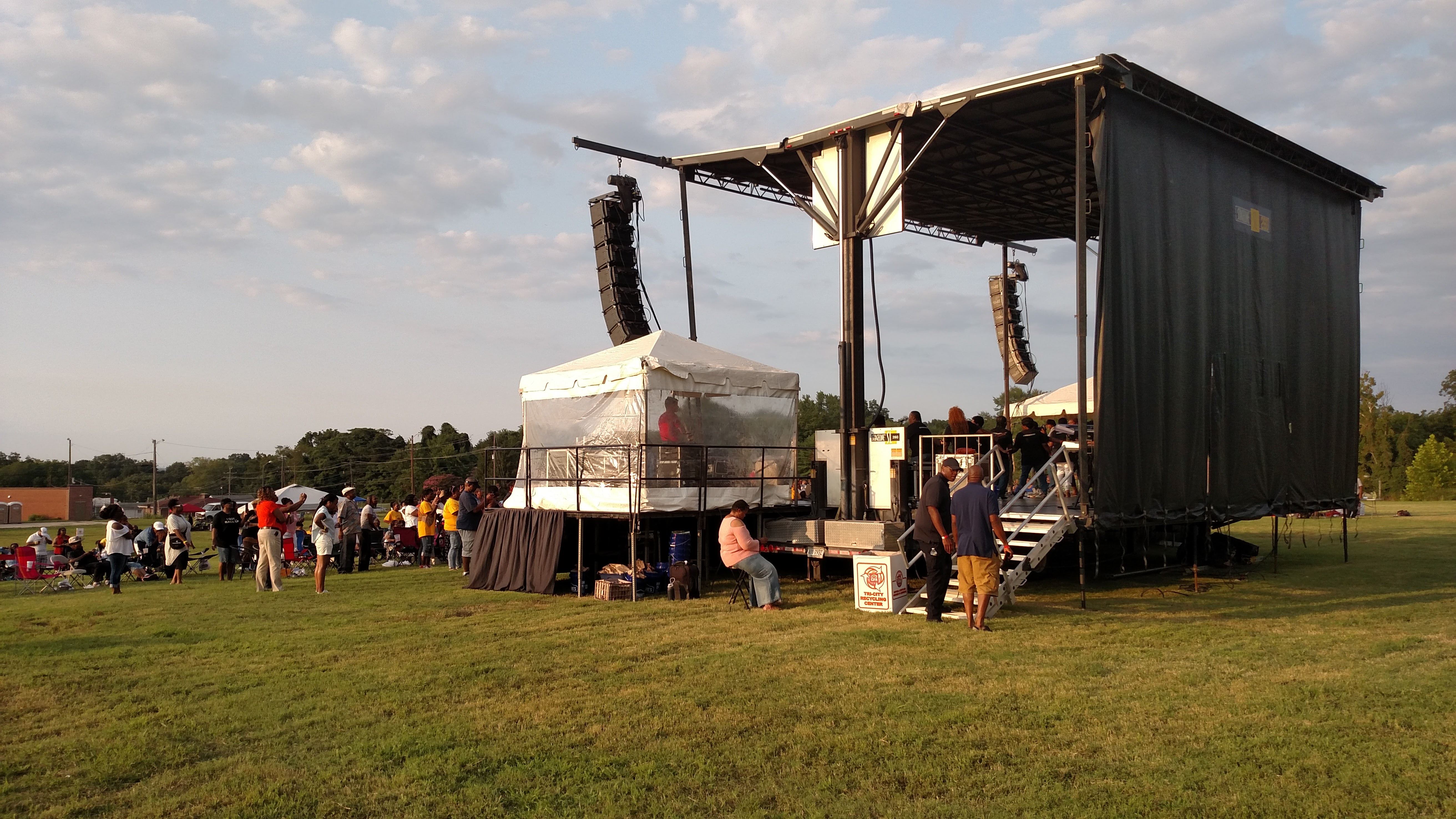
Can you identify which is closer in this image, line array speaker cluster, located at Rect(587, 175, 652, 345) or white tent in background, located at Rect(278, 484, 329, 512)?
line array speaker cluster, located at Rect(587, 175, 652, 345)

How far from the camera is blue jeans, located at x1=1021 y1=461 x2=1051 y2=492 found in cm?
1409

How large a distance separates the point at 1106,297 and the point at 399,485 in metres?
57.7

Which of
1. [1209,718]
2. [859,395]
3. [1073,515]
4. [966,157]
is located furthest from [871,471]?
[1209,718]

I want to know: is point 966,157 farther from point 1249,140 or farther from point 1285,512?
point 1285,512

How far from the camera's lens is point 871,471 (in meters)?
14.5

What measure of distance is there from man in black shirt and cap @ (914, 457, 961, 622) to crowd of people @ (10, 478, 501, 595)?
806cm

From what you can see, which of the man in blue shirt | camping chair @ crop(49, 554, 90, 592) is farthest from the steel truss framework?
camping chair @ crop(49, 554, 90, 592)

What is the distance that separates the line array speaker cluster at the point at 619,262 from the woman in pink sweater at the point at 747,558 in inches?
277

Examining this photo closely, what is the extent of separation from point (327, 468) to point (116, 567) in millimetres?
61003

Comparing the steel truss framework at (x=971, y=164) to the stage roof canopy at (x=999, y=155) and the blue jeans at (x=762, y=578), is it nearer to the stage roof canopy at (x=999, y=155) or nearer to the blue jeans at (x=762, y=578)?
the stage roof canopy at (x=999, y=155)

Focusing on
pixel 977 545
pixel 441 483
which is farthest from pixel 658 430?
pixel 441 483

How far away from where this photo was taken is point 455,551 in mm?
17703

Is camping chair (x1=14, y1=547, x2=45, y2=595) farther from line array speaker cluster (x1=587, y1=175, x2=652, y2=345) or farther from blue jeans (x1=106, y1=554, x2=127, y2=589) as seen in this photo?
line array speaker cluster (x1=587, y1=175, x2=652, y2=345)

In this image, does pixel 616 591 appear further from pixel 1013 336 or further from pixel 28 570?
pixel 1013 336
